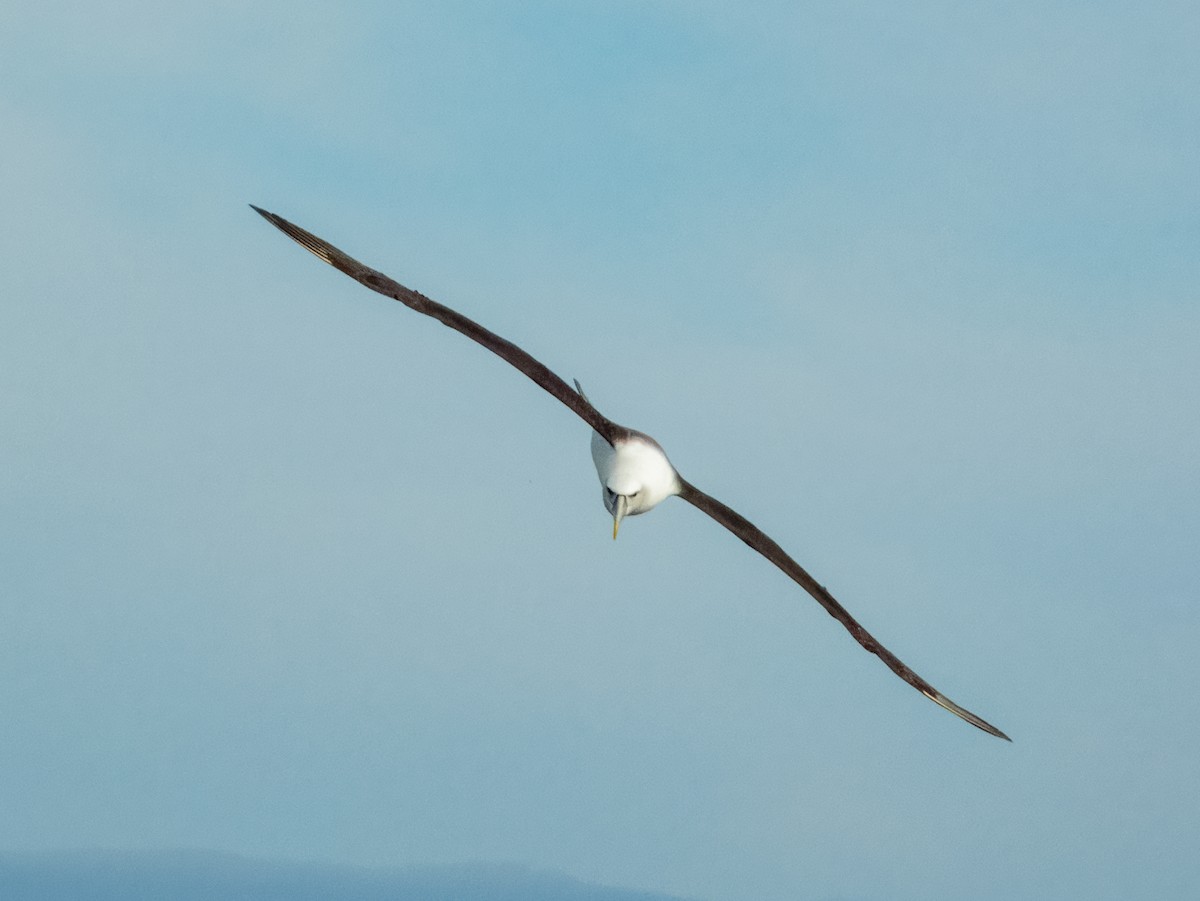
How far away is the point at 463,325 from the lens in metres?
24.3

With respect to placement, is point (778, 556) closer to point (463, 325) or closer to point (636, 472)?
point (636, 472)

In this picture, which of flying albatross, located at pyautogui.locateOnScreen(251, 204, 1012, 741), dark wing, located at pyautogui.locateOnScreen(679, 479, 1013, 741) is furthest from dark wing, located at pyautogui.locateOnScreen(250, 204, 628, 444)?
dark wing, located at pyautogui.locateOnScreen(679, 479, 1013, 741)

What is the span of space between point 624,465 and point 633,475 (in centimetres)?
19

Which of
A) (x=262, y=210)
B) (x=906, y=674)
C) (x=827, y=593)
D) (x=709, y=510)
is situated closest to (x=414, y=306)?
(x=262, y=210)

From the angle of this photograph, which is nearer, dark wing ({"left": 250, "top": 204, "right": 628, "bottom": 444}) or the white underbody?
dark wing ({"left": 250, "top": 204, "right": 628, "bottom": 444})

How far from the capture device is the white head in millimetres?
25812

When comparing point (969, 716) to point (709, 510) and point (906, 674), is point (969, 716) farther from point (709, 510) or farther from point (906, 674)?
point (709, 510)

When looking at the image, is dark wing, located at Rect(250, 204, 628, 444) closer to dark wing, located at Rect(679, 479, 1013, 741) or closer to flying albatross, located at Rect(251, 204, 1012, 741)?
flying albatross, located at Rect(251, 204, 1012, 741)

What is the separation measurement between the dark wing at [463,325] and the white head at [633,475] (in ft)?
1.07

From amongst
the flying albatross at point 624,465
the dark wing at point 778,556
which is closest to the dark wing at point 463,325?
the flying albatross at point 624,465

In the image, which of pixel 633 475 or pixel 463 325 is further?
pixel 633 475

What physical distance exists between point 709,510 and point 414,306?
5.33 m

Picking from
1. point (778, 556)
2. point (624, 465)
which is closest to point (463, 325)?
point (624, 465)

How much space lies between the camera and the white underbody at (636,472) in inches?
1016
